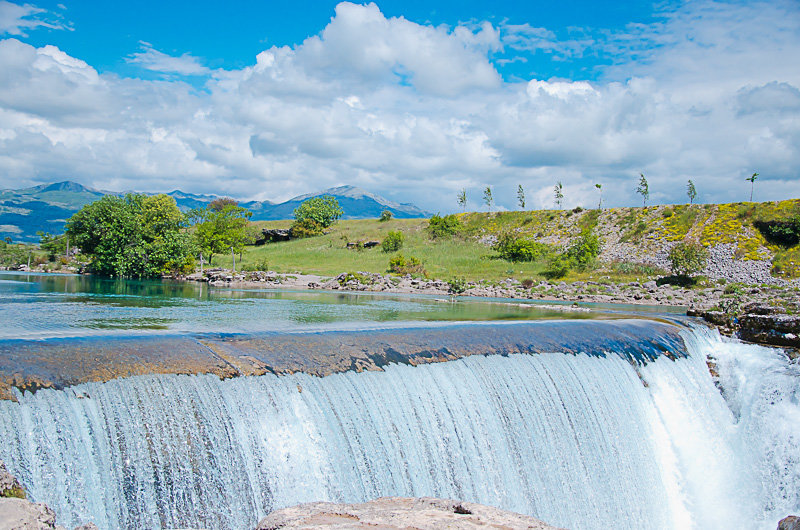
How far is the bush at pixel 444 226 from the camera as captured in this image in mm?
68562

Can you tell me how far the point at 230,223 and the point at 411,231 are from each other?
880 inches

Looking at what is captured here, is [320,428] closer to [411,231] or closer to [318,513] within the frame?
[318,513]

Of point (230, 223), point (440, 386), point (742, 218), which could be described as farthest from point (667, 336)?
point (230, 223)

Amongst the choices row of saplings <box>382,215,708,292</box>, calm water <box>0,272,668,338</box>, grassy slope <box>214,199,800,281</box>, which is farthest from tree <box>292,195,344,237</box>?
calm water <box>0,272,668,338</box>

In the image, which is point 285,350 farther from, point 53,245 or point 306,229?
point 306,229

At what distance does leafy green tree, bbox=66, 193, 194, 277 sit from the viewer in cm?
4316

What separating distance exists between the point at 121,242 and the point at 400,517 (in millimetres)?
44056

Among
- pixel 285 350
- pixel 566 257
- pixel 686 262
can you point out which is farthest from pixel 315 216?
pixel 285 350

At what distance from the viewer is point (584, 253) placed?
51.4 metres

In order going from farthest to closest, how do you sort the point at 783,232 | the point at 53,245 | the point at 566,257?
1. the point at 53,245
2. the point at 566,257
3. the point at 783,232

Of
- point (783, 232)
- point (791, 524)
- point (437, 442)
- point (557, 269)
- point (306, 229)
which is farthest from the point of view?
point (306, 229)

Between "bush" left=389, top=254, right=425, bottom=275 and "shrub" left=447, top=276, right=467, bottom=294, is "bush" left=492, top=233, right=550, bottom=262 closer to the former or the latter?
"bush" left=389, top=254, right=425, bottom=275

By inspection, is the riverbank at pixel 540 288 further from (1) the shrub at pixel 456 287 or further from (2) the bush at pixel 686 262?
(2) the bush at pixel 686 262

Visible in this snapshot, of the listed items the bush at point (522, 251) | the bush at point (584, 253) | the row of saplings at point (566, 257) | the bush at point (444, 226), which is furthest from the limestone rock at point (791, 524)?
the bush at point (444, 226)
